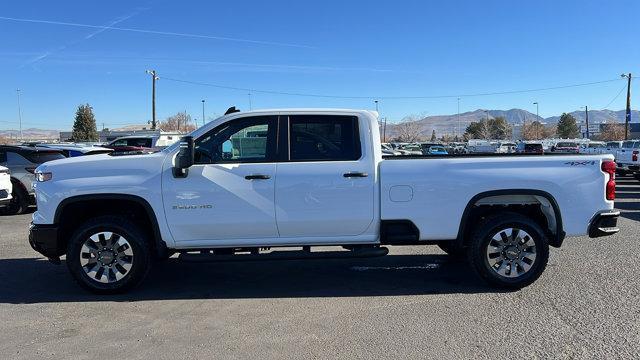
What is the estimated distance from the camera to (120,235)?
580 cm

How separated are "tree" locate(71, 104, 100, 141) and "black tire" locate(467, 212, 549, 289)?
80.7 meters

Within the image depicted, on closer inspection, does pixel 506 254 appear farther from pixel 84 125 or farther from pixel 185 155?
pixel 84 125

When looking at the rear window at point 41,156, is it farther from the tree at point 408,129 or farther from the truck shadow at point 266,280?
the tree at point 408,129

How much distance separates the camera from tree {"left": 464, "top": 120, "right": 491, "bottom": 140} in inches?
4498

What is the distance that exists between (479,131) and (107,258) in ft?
385

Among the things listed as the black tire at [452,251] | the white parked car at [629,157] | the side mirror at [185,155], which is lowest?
the black tire at [452,251]

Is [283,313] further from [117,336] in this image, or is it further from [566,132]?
[566,132]

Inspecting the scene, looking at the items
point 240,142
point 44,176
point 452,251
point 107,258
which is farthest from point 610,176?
point 44,176

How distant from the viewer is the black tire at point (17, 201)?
478 inches

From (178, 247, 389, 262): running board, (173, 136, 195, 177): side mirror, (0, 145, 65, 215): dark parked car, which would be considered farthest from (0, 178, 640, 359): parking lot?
(0, 145, 65, 215): dark parked car

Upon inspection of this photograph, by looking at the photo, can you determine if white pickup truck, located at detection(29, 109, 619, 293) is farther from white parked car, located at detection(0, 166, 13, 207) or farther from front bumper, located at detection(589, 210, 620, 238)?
white parked car, located at detection(0, 166, 13, 207)

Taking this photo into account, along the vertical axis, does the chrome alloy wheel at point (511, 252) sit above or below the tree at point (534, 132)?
below

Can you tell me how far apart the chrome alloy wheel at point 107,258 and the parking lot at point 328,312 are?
0.83 feet

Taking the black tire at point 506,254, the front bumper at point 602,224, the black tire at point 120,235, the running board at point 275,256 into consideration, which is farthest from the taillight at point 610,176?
the black tire at point 120,235
